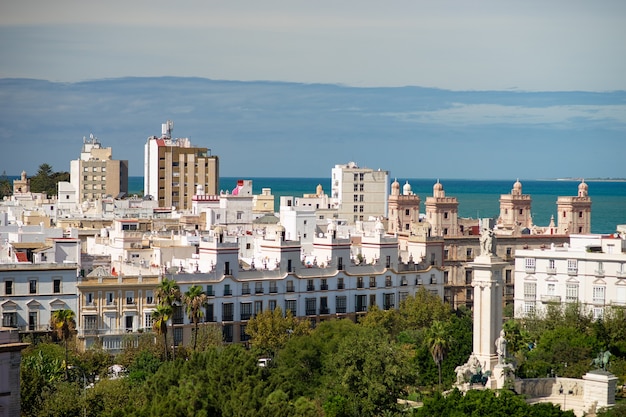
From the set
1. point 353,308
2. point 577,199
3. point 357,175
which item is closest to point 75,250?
point 353,308

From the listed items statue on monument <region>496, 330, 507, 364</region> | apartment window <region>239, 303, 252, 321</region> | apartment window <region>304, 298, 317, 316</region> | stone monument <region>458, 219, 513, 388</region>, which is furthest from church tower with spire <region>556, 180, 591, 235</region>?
statue on monument <region>496, 330, 507, 364</region>

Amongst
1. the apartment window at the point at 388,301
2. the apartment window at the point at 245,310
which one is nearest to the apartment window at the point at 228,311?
the apartment window at the point at 245,310

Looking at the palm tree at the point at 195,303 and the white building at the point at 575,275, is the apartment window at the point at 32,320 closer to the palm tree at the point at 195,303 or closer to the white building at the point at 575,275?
the palm tree at the point at 195,303

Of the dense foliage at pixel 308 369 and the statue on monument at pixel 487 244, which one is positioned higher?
the statue on monument at pixel 487 244

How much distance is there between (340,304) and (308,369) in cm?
2141

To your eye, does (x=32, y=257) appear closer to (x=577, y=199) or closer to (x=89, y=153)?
(x=577, y=199)

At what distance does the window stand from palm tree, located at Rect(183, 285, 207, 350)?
24.3 metres

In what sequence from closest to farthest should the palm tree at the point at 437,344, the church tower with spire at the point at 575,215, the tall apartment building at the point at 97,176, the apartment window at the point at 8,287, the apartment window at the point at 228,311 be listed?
the palm tree at the point at 437,344 → the apartment window at the point at 8,287 → the apartment window at the point at 228,311 → the church tower with spire at the point at 575,215 → the tall apartment building at the point at 97,176

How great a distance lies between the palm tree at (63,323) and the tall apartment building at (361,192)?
206 feet

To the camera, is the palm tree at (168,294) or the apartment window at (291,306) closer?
the palm tree at (168,294)

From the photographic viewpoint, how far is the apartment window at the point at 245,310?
3477 inches

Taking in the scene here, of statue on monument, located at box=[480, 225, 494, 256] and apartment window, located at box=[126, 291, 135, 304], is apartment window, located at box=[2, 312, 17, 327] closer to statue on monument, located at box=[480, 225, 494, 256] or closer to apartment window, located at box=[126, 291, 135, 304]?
apartment window, located at box=[126, 291, 135, 304]

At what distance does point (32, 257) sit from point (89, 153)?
94.5m

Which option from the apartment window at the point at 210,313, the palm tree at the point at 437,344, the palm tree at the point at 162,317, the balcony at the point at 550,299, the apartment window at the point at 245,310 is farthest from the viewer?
the balcony at the point at 550,299
